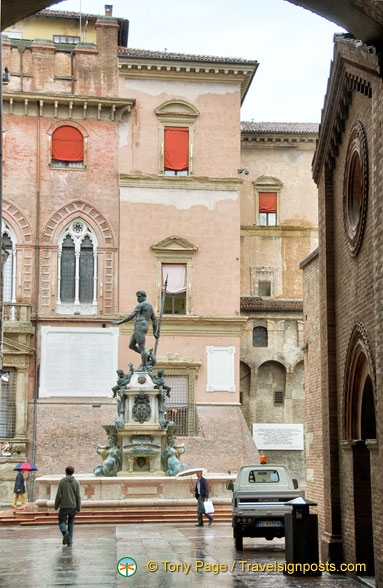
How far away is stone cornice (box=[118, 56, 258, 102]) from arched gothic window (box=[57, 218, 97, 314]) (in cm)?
708

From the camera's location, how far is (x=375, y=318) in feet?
41.1

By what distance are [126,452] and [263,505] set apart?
965cm

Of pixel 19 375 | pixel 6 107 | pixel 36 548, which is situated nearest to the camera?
pixel 36 548

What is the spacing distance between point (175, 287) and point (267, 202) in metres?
11.9

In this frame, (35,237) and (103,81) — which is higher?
(103,81)

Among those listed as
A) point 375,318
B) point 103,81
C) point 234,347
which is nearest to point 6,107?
point 103,81

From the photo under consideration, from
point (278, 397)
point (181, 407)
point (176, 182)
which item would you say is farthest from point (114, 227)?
point (278, 397)

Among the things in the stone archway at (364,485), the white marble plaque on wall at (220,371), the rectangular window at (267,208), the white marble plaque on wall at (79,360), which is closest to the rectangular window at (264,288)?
the rectangular window at (267,208)

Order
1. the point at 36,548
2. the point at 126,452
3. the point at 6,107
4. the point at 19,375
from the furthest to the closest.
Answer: the point at 6,107, the point at 19,375, the point at 126,452, the point at 36,548

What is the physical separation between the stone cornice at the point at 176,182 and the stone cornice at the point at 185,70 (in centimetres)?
447

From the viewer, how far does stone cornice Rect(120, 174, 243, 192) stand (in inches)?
1620

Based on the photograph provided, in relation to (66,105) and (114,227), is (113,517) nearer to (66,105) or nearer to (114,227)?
(114,227)

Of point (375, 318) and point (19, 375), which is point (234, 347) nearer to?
point (19, 375)

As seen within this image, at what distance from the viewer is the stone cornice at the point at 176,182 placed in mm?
41156
